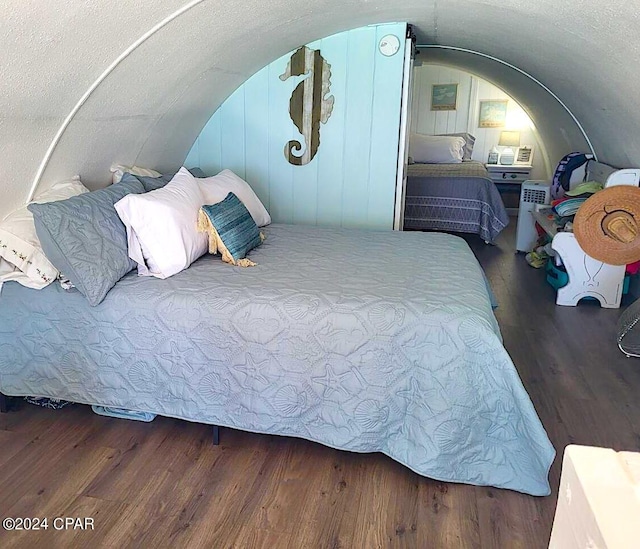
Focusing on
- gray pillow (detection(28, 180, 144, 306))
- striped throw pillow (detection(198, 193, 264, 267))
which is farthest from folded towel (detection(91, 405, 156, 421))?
striped throw pillow (detection(198, 193, 264, 267))

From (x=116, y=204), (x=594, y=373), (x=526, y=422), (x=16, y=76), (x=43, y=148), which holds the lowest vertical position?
(x=594, y=373)

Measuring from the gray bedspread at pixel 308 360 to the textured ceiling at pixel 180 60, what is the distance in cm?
65

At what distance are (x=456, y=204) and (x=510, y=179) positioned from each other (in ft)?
5.95

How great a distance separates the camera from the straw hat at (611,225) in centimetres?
328

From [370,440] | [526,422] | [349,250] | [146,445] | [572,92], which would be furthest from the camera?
[572,92]

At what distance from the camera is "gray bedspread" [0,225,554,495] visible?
1840mm

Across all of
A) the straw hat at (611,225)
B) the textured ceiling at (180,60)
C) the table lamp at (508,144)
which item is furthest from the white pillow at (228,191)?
the table lamp at (508,144)

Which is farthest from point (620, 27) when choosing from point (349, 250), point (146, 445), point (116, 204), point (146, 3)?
point (146, 445)

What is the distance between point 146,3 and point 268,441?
166cm

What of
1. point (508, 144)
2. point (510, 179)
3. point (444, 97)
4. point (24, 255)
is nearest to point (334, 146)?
point (24, 255)

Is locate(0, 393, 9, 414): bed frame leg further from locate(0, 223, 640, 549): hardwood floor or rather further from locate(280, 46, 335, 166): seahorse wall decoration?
locate(280, 46, 335, 166): seahorse wall decoration

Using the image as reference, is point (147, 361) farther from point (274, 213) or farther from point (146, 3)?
point (274, 213)

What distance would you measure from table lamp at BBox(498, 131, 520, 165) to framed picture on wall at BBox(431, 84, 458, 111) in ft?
2.47

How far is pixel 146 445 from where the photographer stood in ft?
6.89
